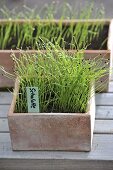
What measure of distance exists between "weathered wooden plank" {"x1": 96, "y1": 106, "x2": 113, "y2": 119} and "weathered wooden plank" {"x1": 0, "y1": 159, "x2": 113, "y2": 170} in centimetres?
27

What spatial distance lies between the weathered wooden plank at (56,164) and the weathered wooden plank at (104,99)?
364 millimetres

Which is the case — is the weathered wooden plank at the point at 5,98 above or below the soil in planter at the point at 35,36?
below

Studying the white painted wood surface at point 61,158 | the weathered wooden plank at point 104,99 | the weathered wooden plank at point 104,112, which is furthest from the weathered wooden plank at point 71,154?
the weathered wooden plank at point 104,99

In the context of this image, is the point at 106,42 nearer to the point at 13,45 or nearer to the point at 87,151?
the point at 13,45

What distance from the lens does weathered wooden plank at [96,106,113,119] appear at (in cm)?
190

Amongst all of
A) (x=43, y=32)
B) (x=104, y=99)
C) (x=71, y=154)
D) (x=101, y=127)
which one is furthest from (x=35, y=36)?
(x=71, y=154)

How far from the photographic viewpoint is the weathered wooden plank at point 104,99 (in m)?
1.98

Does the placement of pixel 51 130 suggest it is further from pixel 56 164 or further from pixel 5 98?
pixel 5 98

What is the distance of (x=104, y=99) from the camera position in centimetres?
201

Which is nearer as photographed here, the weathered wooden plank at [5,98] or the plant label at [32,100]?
the plant label at [32,100]

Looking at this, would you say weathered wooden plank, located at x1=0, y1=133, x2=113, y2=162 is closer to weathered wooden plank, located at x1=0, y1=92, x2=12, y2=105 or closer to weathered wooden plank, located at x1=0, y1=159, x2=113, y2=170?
weathered wooden plank, located at x1=0, y1=159, x2=113, y2=170

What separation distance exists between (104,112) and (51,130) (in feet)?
1.14

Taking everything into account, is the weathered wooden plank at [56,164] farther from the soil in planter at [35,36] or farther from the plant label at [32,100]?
the soil in planter at [35,36]

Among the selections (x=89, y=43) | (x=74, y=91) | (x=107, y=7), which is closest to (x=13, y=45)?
(x=89, y=43)
